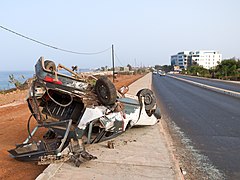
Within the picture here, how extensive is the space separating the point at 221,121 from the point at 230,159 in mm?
3858

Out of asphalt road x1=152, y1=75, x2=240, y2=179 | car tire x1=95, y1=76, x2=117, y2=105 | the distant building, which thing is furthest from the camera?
the distant building

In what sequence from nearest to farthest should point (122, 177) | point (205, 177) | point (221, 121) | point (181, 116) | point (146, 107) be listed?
point (122, 177) < point (205, 177) < point (146, 107) < point (221, 121) < point (181, 116)

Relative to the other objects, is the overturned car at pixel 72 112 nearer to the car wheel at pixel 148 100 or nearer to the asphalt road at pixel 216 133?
the car wheel at pixel 148 100

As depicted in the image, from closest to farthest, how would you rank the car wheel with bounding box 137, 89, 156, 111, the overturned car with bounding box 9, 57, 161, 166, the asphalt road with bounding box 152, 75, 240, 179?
the overturned car with bounding box 9, 57, 161, 166
the asphalt road with bounding box 152, 75, 240, 179
the car wheel with bounding box 137, 89, 156, 111

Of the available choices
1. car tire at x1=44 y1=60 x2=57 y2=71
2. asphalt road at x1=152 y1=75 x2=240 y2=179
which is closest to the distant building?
asphalt road at x1=152 y1=75 x2=240 y2=179

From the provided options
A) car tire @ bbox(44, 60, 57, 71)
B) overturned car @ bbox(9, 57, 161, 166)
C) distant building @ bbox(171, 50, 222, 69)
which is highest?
distant building @ bbox(171, 50, 222, 69)

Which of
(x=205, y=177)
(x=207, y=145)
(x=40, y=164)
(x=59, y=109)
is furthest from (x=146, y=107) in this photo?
(x=40, y=164)

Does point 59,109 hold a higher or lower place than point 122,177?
higher

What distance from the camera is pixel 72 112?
559cm

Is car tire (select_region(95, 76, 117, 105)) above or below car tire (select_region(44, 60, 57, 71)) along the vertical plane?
below

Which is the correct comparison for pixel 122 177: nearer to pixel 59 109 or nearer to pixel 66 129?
pixel 66 129

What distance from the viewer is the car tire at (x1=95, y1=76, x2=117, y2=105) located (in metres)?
5.05

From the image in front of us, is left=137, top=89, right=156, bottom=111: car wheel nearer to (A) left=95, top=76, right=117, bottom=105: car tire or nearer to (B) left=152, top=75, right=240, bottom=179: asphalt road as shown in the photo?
(B) left=152, top=75, right=240, bottom=179: asphalt road

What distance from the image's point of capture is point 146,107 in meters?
6.69
